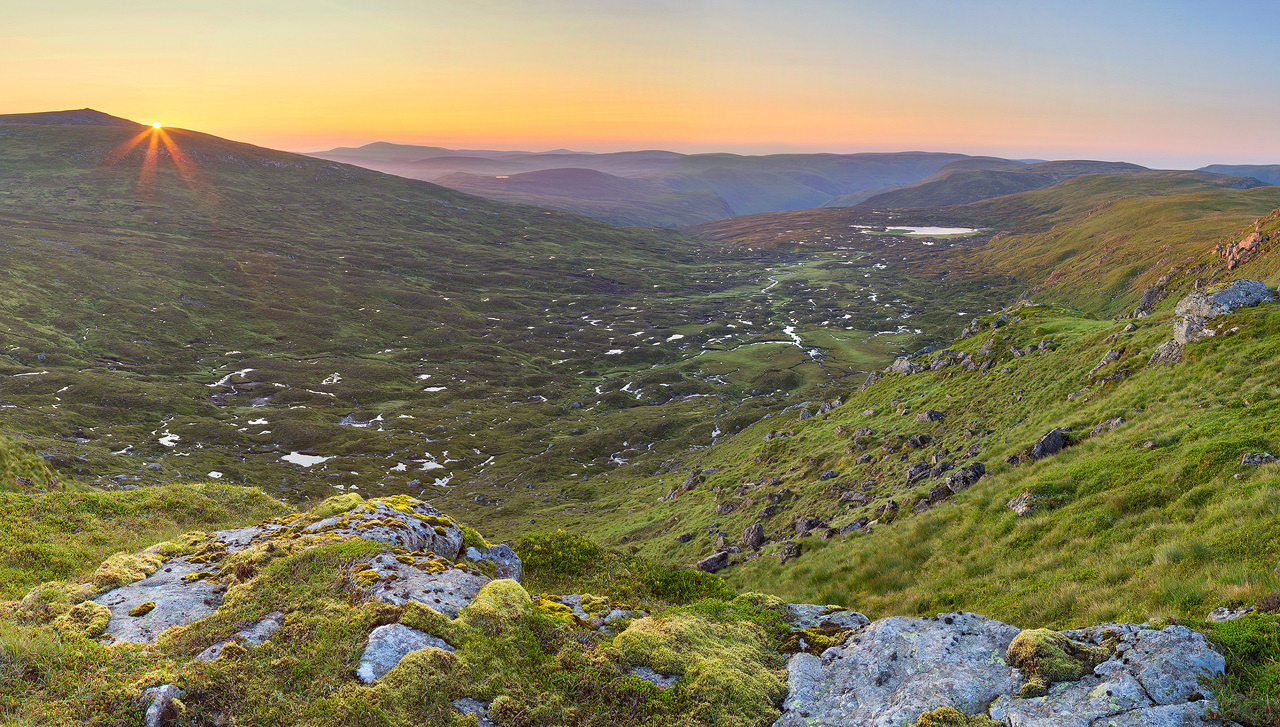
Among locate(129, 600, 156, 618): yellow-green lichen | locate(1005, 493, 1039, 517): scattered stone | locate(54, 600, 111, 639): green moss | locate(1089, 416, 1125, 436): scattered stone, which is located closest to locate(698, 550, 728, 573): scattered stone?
locate(1005, 493, 1039, 517): scattered stone

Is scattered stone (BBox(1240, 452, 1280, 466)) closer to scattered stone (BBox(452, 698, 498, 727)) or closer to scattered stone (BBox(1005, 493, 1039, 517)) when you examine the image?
scattered stone (BBox(1005, 493, 1039, 517))

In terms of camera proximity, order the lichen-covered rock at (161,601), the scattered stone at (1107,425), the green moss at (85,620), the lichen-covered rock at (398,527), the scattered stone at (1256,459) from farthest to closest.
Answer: the scattered stone at (1107,425) → the lichen-covered rock at (398,527) → the scattered stone at (1256,459) → the lichen-covered rock at (161,601) → the green moss at (85,620)

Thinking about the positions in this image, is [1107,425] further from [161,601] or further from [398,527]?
[161,601]

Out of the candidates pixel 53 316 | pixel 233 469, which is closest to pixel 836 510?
pixel 233 469

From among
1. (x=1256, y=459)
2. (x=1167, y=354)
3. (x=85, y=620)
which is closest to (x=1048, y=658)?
(x=1256, y=459)

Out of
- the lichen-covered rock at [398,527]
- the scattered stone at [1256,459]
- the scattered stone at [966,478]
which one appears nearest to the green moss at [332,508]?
the lichen-covered rock at [398,527]

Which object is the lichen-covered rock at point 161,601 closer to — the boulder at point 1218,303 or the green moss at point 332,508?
the green moss at point 332,508

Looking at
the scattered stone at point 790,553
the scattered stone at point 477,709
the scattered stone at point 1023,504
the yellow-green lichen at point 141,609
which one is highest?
the scattered stone at point 477,709
